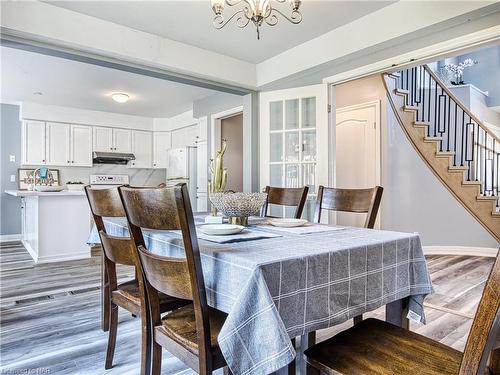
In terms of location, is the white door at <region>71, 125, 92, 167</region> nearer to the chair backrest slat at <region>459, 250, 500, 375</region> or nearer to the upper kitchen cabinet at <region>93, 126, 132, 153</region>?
the upper kitchen cabinet at <region>93, 126, 132, 153</region>

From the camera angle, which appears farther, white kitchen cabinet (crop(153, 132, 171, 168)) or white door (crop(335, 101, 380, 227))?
white kitchen cabinet (crop(153, 132, 171, 168))

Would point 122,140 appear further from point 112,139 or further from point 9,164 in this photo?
point 9,164

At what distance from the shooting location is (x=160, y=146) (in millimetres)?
7352

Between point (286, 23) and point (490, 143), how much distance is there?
4072 mm

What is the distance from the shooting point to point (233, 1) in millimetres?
2734

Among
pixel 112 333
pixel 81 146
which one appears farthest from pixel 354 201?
pixel 81 146

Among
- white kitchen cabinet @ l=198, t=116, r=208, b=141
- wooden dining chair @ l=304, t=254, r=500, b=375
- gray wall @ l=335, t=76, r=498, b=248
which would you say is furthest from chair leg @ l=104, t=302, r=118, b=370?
white kitchen cabinet @ l=198, t=116, r=208, b=141

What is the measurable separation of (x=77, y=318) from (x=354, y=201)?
7.18 feet

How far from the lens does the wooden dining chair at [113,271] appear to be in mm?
1371

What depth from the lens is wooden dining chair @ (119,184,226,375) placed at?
3.12 ft

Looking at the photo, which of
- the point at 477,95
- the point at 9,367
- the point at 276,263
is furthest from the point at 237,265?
the point at 477,95

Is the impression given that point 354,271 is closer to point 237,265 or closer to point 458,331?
point 237,265

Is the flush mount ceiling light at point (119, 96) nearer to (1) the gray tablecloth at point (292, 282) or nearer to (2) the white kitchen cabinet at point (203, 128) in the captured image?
(2) the white kitchen cabinet at point (203, 128)

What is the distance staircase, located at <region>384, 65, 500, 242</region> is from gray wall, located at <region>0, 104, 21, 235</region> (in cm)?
643
